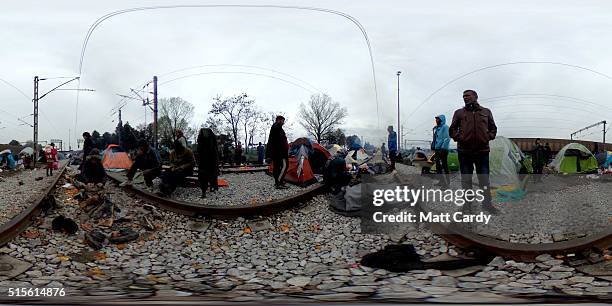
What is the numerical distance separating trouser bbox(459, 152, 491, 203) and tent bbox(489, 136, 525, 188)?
5.31 ft

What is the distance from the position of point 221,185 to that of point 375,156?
12.5 feet

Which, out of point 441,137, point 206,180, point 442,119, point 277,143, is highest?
point 442,119

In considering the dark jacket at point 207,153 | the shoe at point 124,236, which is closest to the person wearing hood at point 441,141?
the dark jacket at point 207,153

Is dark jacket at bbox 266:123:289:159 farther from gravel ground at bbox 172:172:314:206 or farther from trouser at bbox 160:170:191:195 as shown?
trouser at bbox 160:170:191:195

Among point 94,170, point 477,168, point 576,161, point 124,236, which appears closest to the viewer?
point 124,236

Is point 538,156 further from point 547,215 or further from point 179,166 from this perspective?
point 179,166

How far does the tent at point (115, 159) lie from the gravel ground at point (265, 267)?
20.5ft

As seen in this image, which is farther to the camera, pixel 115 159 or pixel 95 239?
pixel 115 159

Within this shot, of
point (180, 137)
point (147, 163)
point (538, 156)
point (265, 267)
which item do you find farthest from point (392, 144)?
point (265, 267)

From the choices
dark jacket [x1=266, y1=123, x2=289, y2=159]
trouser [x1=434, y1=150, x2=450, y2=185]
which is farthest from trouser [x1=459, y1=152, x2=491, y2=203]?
dark jacket [x1=266, y1=123, x2=289, y2=159]

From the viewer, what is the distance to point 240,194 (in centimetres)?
752

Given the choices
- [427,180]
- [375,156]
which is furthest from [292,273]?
[375,156]

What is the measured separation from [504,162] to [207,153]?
569 centimetres

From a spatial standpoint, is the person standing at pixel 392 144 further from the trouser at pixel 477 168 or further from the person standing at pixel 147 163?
the person standing at pixel 147 163
